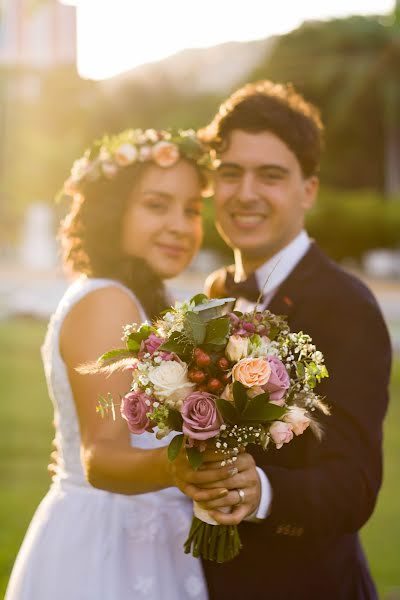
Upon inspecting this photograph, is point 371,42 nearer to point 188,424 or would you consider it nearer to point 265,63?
point 265,63

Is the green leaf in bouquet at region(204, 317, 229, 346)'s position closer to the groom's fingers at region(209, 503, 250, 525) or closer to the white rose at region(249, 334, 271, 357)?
the white rose at region(249, 334, 271, 357)

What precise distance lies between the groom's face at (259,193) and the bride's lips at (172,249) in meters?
0.29

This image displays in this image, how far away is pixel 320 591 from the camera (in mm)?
4023

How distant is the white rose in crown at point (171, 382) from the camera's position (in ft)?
10.4

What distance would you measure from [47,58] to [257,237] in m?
52.3

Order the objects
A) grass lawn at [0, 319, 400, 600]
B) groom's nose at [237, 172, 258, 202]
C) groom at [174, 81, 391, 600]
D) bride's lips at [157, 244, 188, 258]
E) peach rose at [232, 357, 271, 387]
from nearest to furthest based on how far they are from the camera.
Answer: peach rose at [232, 357, 271, 387]
groom at [174, 81, 391, 600]
bride's lips at [157, 244, 188, 258]
groom's nose at [237, 172, 258, 202]
grass lawn at [0, 319, 400, 600]

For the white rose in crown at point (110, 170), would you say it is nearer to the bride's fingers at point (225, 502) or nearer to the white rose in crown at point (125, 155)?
the white rose in crown at point (125, 155)

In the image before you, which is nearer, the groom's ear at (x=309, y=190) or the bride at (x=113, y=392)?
the bride at (x=113, y=392)

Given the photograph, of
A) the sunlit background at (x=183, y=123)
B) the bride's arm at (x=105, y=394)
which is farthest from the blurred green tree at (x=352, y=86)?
the bride's arm at (x=105, y=394)

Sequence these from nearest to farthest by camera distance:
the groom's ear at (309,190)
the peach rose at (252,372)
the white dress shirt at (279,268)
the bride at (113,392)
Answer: the peach rose at (252,372), the bride at (113,392), the white dress shirt at (279,268), the groom's ear at (309,190)

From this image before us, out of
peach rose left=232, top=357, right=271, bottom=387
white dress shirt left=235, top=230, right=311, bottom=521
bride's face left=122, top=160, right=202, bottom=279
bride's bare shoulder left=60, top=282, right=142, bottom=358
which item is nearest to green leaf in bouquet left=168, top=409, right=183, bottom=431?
peach rose left=232, top=357, right=271, bottom=387

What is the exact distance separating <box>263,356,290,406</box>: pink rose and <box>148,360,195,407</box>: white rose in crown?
0.26m

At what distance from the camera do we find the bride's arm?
362 centimetres

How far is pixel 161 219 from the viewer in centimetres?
437
